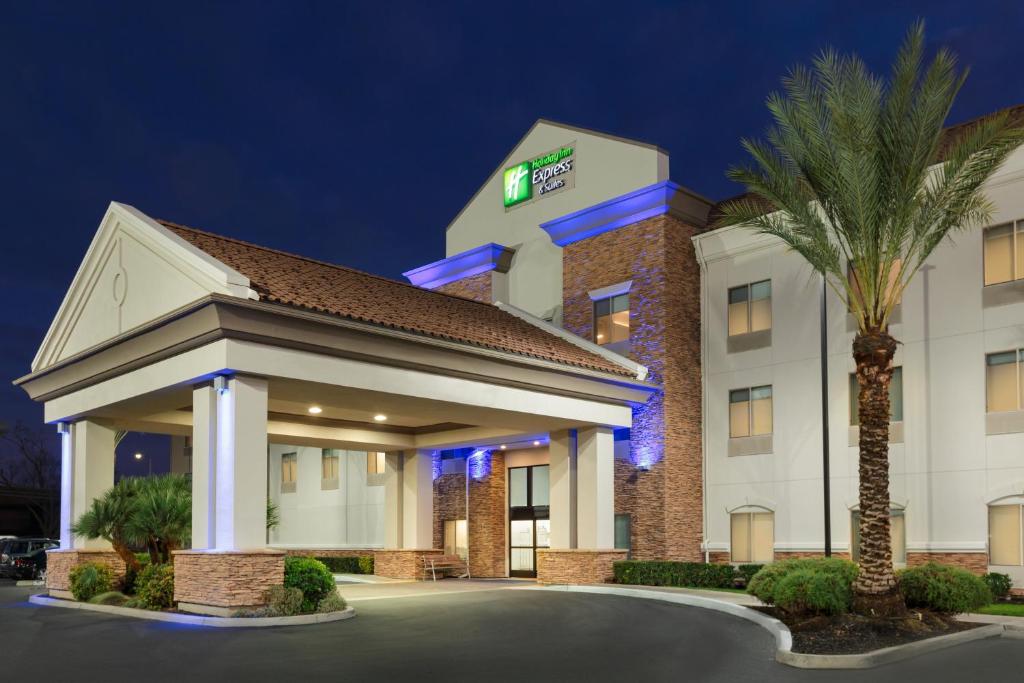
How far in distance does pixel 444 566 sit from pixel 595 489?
8.13 meters

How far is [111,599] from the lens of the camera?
899 inches

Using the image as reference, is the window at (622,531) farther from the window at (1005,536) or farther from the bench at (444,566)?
the window at (1005,536)

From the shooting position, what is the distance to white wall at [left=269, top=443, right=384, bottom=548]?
40.0 m

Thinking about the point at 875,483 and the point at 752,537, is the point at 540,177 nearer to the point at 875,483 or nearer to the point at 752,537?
the point at 752,537

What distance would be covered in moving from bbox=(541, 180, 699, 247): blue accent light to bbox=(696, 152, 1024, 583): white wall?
1548mm

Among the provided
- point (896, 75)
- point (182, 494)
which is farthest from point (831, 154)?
point (182, 494)

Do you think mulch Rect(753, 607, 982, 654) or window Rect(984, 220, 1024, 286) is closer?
mulch Rect(753, 607, 982, 654)

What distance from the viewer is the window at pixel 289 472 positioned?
1746 inches

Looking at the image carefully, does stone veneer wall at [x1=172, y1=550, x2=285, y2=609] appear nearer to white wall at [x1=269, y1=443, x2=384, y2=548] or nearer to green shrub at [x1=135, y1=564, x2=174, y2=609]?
green shrub at [x1=135, y1=564, x2=174, y2=609]

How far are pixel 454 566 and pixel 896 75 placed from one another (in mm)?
21667

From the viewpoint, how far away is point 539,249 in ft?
118

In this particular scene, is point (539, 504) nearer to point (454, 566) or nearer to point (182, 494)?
point (454, 566)

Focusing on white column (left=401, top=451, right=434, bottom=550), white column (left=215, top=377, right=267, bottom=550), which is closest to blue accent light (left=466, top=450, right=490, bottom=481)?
white column (left=401, top=451, right=434, bottom=550)

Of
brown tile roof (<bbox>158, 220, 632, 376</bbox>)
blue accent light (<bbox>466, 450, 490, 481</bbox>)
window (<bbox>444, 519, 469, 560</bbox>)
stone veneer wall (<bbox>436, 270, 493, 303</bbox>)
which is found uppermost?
stone veneer wall (<bbox>436, 270, 493, 303</bbox>)
